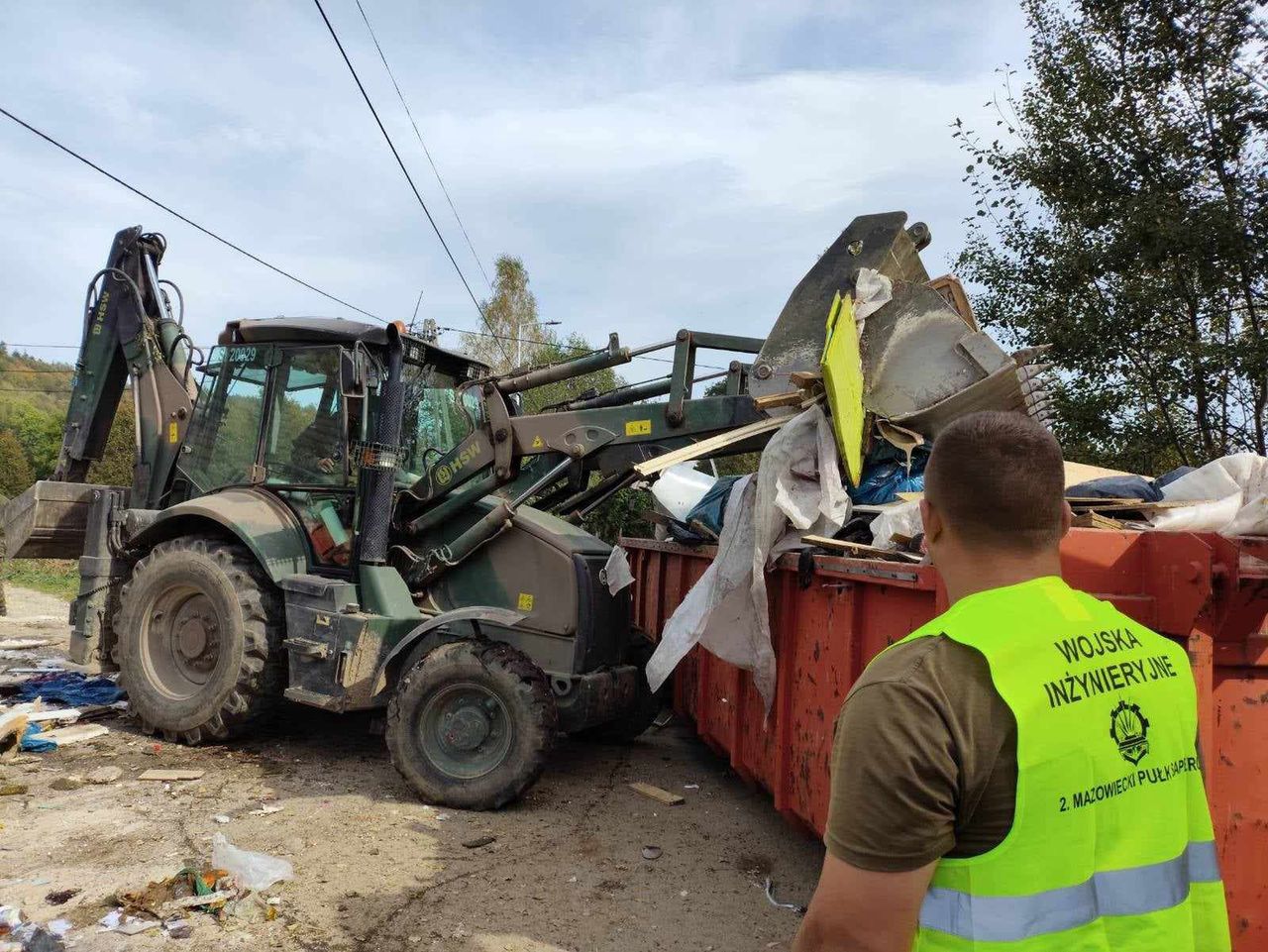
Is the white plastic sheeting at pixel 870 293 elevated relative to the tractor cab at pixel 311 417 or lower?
elevated

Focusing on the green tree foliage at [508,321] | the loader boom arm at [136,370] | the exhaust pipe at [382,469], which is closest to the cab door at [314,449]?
the exhaust pipe at [382,469]

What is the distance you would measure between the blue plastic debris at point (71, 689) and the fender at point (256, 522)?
66.9 inches

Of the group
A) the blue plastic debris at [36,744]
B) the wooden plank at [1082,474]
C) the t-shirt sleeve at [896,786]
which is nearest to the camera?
the t-shirt sleeve at [896,786]

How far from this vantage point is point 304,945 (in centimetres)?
352

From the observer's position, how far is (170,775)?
5.44m

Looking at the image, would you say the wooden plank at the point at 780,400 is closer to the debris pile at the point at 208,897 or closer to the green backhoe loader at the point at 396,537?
the green backhoe loader at the point at 396,537

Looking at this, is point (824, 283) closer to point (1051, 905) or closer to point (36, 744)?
point (1051, 905)

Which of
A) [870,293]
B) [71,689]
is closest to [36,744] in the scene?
[71,689]

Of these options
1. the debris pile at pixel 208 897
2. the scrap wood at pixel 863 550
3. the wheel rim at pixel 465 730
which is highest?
the scrap wood at pixel 863 550

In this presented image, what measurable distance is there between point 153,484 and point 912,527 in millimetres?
5521

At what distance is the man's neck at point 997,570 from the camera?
1.37 m

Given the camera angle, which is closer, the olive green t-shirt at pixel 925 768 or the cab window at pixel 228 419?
the olive green t-shirt at pixel 925 768

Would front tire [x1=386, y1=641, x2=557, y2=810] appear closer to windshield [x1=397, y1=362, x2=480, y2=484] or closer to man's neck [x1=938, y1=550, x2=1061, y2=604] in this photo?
windshield [x1=397, y1=362, x2=480, y2=484]

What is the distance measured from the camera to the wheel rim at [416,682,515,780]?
16.6 feet
